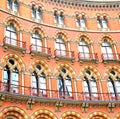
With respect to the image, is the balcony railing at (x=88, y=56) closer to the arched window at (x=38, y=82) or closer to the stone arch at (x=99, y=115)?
the arched window at (x=38, y=82)

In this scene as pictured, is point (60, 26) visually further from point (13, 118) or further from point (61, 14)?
point (13, 118)

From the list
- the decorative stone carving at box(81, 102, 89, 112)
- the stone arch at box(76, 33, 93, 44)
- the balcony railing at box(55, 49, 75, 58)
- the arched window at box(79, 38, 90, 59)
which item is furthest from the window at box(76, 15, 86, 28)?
the decorative stone carving at box(81, 102, 89, 112)

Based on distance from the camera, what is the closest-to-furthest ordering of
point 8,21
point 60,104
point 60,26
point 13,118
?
point 13,118 → point 60,104 → point 8,21 → point 60,26

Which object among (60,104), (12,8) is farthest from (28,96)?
(12,8)

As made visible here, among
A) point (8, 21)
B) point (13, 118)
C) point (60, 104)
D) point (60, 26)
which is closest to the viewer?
point (13, 118)

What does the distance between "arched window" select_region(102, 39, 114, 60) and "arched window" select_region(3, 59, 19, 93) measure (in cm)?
905

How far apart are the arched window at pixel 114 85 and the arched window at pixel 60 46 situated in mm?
4966

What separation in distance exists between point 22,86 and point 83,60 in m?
6.68

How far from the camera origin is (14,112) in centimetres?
2014

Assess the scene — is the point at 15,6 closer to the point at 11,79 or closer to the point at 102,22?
the point at 11,79

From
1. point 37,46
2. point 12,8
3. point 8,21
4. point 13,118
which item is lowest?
point 13,118

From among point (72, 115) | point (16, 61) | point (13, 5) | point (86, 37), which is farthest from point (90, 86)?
point (13, 5)

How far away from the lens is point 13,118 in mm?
20203

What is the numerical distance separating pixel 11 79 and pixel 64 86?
486 cm
